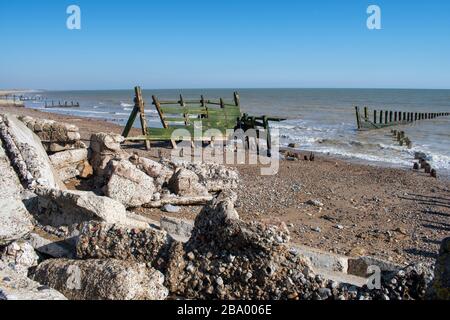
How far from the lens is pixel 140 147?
A: 56.0 ft

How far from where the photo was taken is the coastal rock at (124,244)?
4.74 metres

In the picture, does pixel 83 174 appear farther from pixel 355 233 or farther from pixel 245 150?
pixel 245 150

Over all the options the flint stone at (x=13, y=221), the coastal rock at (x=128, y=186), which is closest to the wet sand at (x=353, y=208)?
the coastal rock at (x=128, y=186)

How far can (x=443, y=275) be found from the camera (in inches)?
141

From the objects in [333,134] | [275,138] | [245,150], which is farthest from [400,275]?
[333,134]

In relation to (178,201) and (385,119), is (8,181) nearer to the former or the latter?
(178,201)

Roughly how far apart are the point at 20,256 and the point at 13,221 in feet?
2.58

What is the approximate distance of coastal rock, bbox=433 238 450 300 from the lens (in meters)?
3.53

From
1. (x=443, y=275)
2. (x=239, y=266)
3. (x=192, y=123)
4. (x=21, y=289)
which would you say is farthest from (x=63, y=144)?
(x=443, y=275)

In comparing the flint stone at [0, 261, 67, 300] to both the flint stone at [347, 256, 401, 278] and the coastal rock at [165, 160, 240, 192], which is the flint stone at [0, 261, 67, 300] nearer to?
the flint stone at [347, 256, 401, 278]

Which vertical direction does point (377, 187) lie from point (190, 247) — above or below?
below

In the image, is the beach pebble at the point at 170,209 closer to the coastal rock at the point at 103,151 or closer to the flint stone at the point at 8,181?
the coastal rock at the point at 103,151

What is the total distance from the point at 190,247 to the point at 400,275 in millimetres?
2136

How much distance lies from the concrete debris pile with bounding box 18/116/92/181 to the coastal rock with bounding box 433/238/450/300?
7.66 meters
